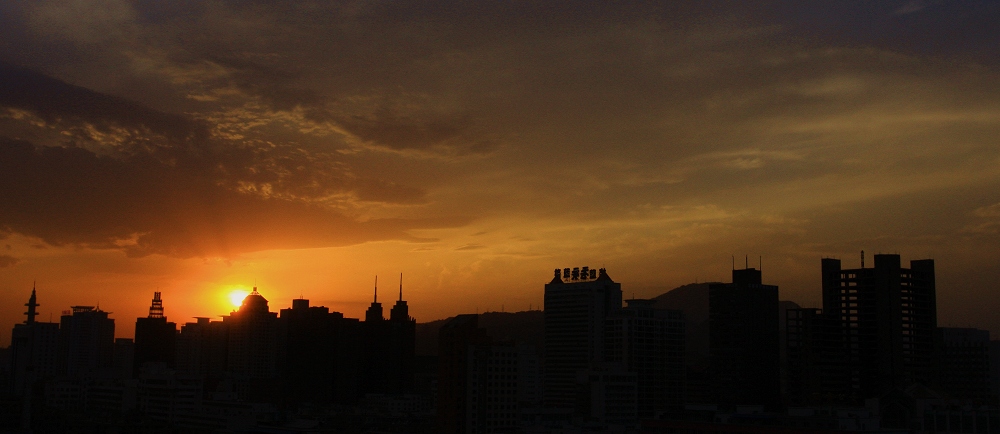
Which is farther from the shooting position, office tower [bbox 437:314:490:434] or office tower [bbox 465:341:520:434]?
office tower [bbox 465:341:520:434]

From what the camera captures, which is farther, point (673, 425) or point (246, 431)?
point (246, 431)

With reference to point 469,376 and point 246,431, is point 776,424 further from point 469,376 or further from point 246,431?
point 246,431

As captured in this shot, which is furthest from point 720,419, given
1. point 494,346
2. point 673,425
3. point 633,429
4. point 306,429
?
point 306,429

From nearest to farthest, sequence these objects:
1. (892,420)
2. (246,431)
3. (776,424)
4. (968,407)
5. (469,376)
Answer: (776,424), (469,376), (968,407), (892,420), (246,431)

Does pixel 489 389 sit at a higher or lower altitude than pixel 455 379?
lower

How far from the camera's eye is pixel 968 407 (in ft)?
533

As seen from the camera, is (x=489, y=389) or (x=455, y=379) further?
(x=489, y=389)

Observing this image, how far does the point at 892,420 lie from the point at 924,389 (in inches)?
348

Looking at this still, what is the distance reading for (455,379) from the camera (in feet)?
495

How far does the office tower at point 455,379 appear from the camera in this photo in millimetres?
149125

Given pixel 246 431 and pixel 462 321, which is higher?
pixel 462 321

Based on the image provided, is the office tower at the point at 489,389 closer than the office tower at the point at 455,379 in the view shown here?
No

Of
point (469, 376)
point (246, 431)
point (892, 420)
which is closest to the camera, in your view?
point (469, 376)

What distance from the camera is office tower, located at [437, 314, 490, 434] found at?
149125 millimetres
